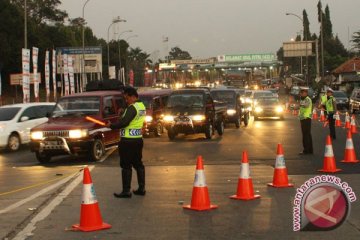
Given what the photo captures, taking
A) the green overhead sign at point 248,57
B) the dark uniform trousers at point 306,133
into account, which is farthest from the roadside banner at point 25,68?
the green overhead sign at point 248,57

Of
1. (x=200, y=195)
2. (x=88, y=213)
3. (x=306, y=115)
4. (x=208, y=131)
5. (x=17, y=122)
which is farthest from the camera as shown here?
(x=208, y=131)

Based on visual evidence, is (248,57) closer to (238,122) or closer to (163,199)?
(238,122)

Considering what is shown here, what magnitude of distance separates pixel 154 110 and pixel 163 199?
15.3 meters

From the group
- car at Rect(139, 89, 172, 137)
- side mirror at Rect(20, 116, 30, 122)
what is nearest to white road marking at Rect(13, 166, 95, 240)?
side mirror at Rect(20, 116, 30, 122)

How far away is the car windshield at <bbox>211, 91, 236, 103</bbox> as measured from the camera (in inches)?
1166

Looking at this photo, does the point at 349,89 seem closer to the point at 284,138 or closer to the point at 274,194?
the point at 284,138

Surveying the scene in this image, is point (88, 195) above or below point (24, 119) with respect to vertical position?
below

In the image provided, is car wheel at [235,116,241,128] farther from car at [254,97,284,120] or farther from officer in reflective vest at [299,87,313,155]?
officer in reflective vest at [299,87,313,155]

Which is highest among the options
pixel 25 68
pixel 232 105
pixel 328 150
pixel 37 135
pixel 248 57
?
pixel 248 57

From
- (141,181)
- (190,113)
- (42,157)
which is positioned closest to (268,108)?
(190,113)

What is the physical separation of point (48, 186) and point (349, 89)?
6340 centimetres

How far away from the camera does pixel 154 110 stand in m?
24.6

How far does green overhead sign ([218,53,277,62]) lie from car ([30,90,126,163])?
9584 centimetres

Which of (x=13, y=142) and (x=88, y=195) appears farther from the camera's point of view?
(x=13, y=142)
